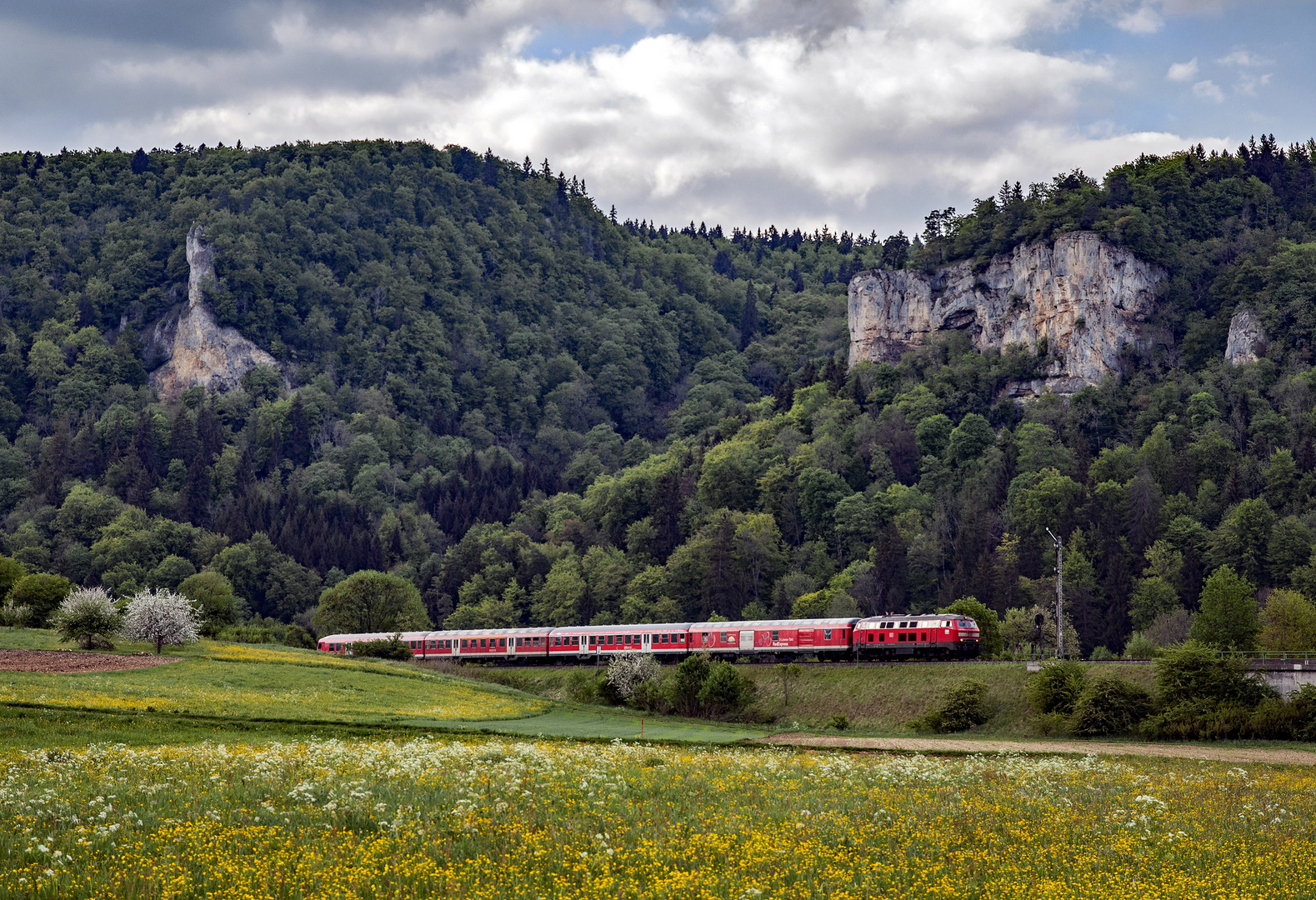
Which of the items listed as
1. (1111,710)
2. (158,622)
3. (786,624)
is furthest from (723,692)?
(158,622)

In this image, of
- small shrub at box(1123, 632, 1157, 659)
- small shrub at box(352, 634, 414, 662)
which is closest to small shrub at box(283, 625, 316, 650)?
small shrub at box(352, 634, 414, 662)

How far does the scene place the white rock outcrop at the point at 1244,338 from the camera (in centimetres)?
17175

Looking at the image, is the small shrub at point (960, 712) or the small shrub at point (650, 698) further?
the small shrub at point (650, 698)

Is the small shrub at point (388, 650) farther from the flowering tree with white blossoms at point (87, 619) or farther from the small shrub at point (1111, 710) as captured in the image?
the small shrub at point (1111, 710)

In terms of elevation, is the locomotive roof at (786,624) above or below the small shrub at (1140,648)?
above

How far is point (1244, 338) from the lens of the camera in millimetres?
174125

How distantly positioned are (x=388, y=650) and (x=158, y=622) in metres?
24.5

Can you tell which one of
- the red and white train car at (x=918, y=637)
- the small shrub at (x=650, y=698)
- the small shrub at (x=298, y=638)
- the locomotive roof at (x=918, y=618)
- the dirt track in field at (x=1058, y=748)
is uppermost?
the locomotive roof at (x=918, y=618)

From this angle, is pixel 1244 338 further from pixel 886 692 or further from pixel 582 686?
pixel 582 686

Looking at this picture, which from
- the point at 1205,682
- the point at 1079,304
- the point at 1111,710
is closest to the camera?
the point at 1205,682

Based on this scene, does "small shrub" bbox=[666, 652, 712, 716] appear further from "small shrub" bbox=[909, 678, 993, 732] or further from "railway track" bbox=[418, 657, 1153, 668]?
"small shrub" bbox=[909, 678, 993, 732]

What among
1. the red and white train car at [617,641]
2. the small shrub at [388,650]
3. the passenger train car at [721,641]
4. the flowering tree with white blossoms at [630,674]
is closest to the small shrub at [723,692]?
the flowering tree with white blossoms at [630,674]

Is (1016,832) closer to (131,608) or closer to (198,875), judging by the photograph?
(198,875)

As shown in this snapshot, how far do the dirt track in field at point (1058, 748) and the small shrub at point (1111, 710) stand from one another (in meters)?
3.01
